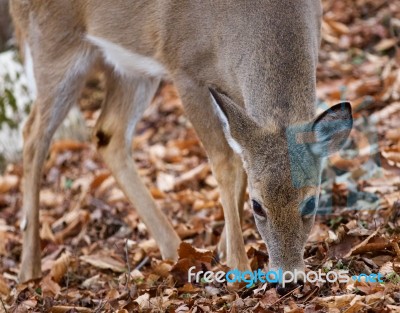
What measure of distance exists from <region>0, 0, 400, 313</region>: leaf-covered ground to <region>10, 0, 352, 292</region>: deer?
0.98 ft

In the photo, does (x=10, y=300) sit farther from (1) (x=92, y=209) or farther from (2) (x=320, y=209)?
(2) (x=320, y=209)

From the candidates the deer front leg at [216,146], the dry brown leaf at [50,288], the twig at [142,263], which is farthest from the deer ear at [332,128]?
the dry brown leaf at [50,288]

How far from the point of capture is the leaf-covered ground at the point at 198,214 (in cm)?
478

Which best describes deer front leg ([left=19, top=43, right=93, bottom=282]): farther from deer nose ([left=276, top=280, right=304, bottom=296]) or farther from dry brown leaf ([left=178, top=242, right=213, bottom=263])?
deer nose ([left=276, top=280, right=304, bottom=296])

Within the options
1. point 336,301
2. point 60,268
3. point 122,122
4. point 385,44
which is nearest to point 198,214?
point 122,122

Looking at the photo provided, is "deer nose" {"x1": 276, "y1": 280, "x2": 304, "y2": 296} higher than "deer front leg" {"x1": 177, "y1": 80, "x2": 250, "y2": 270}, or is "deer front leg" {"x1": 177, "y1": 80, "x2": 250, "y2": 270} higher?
"deer front leg" {"x1": 177, "y1": 80, "x2": 250, "y2": 270}

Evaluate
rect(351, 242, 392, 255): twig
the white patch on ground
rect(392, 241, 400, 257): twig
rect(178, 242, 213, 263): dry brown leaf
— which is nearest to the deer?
rect(178, 242, 213, 263): dry brown leaf

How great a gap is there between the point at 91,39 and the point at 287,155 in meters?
2.49

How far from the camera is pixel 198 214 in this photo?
22.4 ft

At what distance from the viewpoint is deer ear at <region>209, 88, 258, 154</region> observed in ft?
15.1

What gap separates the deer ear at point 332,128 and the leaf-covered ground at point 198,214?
2.08ft

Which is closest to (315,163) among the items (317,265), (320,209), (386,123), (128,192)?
(317,265)

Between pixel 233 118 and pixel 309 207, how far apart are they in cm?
64

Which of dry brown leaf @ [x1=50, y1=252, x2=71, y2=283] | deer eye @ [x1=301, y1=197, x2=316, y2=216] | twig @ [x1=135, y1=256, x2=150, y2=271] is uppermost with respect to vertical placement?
deer eye @ [x1=301, y1=197, x2=316, y2=216]
